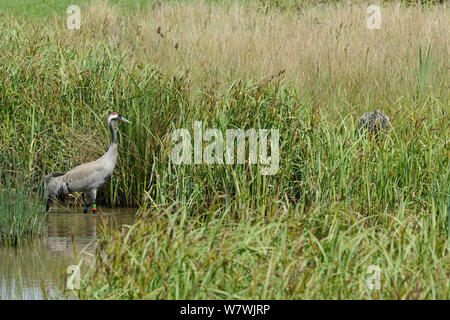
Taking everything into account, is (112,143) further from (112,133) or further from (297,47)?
(297,47)

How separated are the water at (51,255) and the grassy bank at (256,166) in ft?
1.16

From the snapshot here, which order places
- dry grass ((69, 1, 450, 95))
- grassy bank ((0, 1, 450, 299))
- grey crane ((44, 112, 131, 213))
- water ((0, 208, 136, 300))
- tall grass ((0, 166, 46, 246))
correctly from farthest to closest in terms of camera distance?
dry grass ((69, 1, 450, 95)) < grey crane ((44, 112, 131, 213)) < tall grass ((0, 166, 46, 246)) < water ((0, 208, 136, 300)) < grassy bank ((0, 1, 450, 299))

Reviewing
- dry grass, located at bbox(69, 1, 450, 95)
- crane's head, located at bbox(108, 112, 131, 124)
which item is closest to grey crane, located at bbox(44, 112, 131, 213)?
crane's head, located at bbox(108, 112, 131, 124)

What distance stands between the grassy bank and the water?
1.16 ft

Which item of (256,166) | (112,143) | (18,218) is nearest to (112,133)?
(112,143)

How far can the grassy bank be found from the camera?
5.08 m

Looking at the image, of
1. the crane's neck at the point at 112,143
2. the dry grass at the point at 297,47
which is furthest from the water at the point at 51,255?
the dry grass at the point at 297,47

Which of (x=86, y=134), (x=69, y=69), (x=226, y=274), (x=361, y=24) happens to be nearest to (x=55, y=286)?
(x=226, y=274)

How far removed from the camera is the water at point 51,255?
598 cm

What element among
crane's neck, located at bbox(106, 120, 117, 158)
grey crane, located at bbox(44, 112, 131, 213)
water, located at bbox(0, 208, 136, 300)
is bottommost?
water, located at bbox(0, 208, 136, 300)

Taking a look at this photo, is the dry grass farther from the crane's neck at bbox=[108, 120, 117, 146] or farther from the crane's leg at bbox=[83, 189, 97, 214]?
the crane's leg at bbox=[83, 189, 97, 214]

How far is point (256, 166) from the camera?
7.40 m

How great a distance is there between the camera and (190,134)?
26.6 ft

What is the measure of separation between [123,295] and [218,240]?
0.87m
